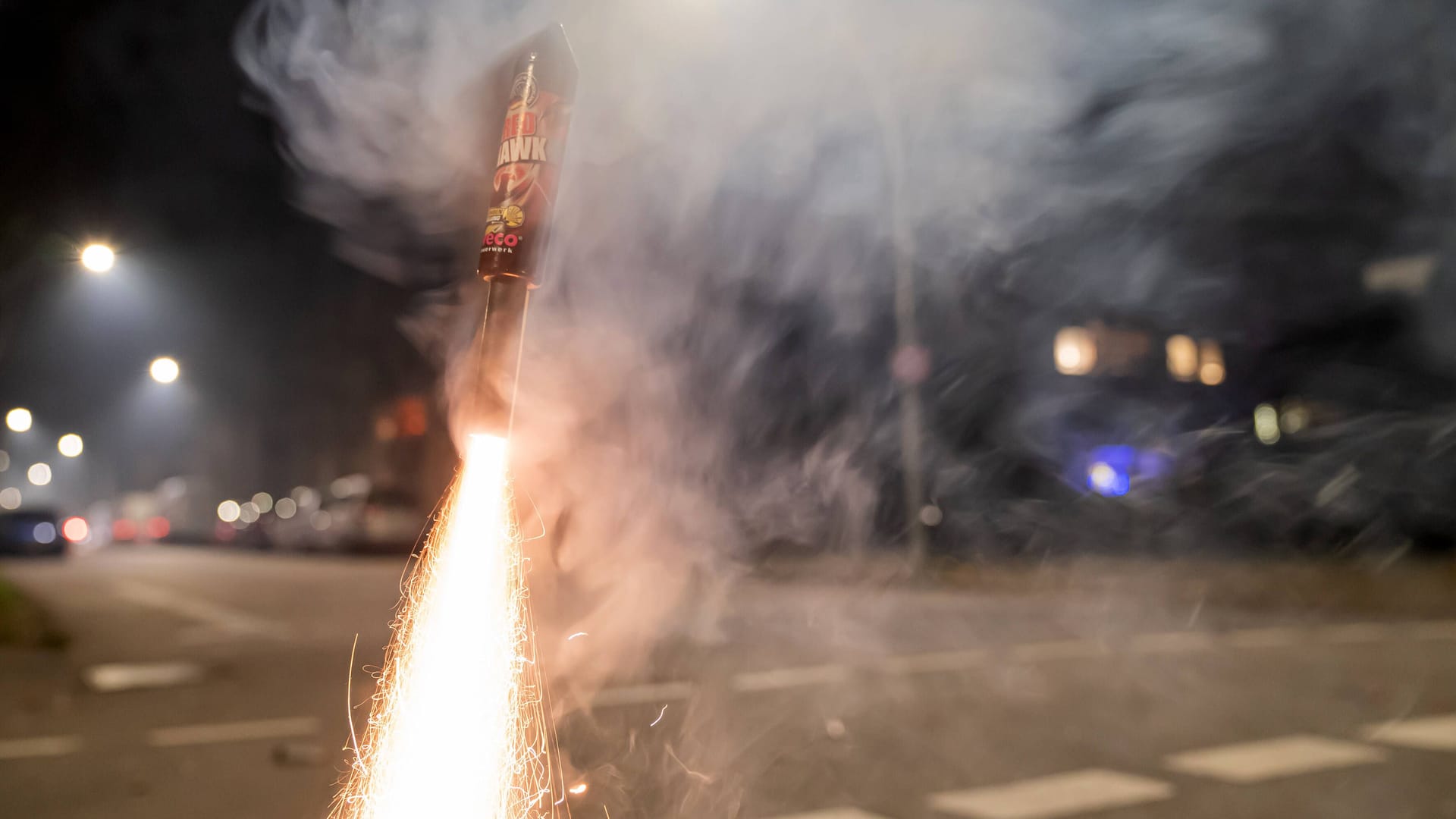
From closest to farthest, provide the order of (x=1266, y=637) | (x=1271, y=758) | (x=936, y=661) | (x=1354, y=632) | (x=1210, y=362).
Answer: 1. (x=1271, y=758)
2. (x=936, y=661)
3. (x=1210, y=362)
4. (x=1266, y=637)
5. (x=1354, y=632)

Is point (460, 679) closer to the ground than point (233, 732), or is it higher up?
closer to the ground

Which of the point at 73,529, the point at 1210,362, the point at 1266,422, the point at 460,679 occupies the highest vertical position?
the point at 73,529

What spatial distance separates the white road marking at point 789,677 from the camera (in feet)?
25.0

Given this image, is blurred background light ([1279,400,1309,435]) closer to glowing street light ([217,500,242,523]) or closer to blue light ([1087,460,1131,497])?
blue light ([1087,460,1131,497])

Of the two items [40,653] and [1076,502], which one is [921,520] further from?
[40,653]

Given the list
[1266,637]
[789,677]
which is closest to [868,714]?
[789,677]

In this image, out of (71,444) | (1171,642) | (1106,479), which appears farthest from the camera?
(71,444)

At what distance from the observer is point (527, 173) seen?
1.98 m

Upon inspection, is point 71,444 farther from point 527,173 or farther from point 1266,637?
point 527,173

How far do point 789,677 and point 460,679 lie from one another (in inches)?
219

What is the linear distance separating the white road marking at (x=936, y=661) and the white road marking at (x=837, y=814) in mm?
3967

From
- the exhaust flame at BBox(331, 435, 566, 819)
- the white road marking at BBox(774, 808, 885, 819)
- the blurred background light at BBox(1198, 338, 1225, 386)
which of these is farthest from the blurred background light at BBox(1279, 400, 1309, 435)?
the exhaust flame at BBox(331, 435, 566, 819)

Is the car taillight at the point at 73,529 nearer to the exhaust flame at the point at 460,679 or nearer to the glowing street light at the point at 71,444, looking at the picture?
the exhaust flame at the point at 460,679

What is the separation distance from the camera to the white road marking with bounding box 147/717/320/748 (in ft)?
20.6
